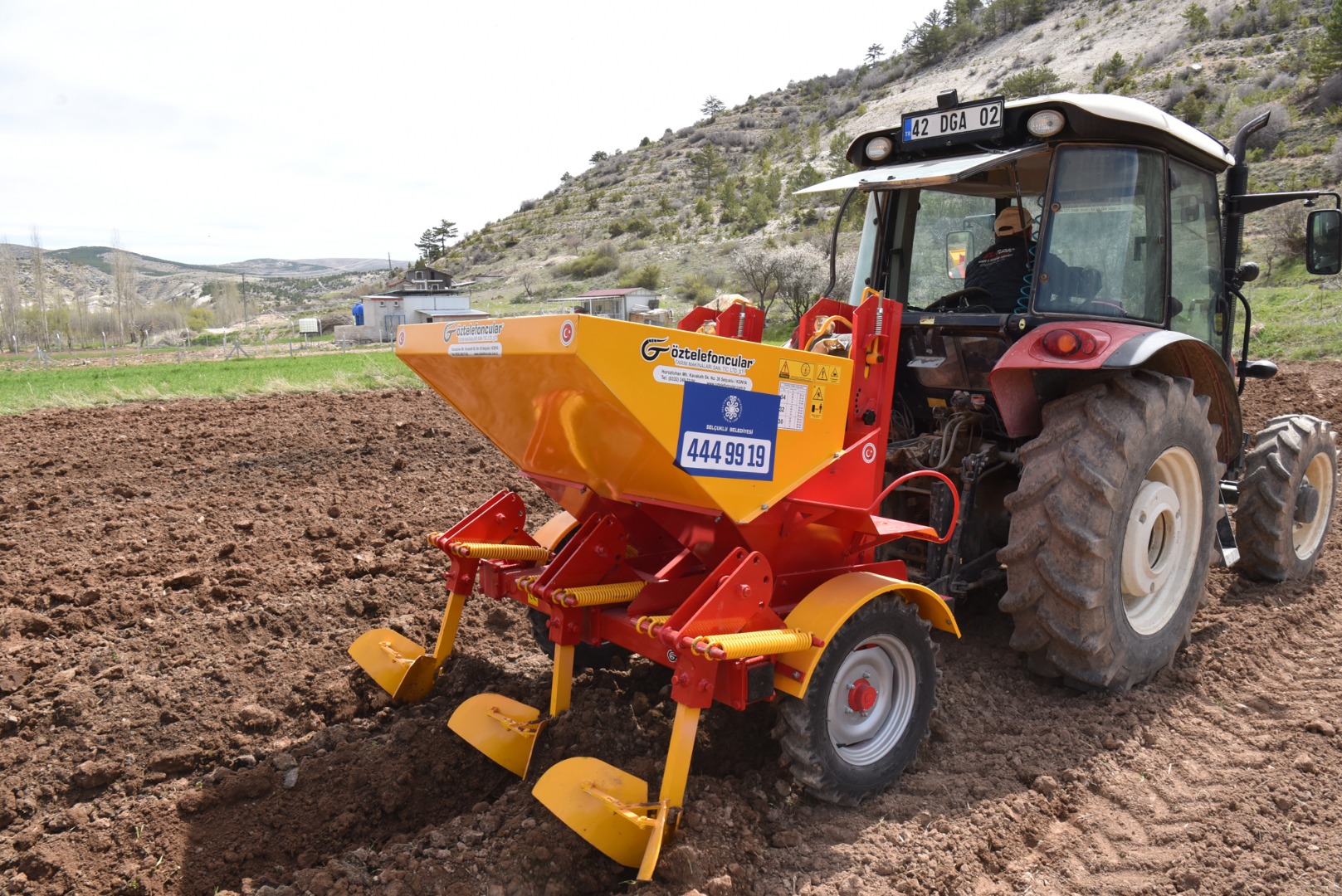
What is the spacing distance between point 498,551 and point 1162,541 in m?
3.22

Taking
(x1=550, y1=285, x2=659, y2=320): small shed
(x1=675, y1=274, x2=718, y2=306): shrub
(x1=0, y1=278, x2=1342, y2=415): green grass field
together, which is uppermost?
(x1=675, y1=274, x2=718, y2=306): shrub

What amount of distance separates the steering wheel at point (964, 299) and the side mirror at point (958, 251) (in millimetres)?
144

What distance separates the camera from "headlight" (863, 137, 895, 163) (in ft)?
14.8

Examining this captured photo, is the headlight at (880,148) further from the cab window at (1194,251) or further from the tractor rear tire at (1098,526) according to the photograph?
the tractor rear tire at (1098,526)

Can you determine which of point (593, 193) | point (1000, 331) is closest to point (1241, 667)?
point (1000, 331)

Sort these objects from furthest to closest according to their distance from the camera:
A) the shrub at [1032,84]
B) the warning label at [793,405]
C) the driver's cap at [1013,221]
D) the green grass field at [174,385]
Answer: the shrub at [1032,84], the green grass field at [174,385], the driver's cap at [1013,221], the warning label at [793,405]

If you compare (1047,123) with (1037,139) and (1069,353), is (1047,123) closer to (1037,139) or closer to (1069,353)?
(1037,139)

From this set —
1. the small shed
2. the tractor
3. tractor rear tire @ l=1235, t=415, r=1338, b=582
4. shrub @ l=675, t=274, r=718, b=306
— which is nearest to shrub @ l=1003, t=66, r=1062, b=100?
shrub @ l=675, t=274, r=718, b=306

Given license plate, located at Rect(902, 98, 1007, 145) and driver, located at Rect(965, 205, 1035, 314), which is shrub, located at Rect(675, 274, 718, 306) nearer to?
driver, located at Rect(965, 205, 1035, 314)

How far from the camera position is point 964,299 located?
14.7 ft

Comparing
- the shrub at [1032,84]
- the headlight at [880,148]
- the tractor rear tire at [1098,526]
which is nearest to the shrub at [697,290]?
the shrub at [1032,84]

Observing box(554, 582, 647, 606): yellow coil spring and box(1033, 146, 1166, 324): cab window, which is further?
box(1033, 146, 1166, 324): cab window

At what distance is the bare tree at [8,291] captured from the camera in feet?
171

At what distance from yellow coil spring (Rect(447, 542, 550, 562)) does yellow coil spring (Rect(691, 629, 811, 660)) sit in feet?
4.15
